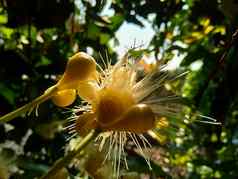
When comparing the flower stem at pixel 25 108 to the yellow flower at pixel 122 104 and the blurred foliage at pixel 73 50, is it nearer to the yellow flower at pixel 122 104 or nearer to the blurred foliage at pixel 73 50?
the yellow flower at pixel 122 104

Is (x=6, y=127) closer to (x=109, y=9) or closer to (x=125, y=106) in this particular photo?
(x=109, y=9)

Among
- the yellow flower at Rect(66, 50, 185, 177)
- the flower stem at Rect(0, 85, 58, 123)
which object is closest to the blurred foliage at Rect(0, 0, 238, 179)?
the yellow flower at Rect(66, 50, 185, 177)

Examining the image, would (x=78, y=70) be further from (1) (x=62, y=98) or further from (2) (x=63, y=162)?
(2) (x=63, y=162)

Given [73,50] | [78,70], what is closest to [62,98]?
[78,70]

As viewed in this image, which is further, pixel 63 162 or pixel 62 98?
pixel 62 98

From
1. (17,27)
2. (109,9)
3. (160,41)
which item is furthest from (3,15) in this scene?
(160,41)

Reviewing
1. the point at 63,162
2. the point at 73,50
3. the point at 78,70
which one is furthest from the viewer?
the point at 73,50
